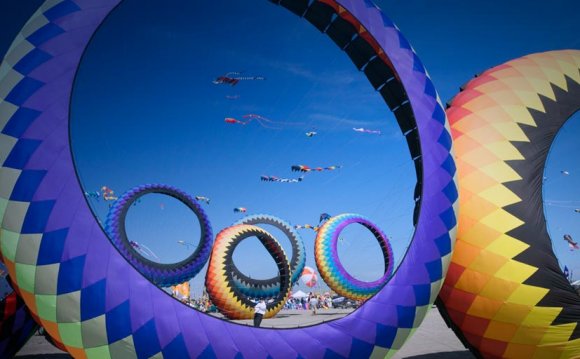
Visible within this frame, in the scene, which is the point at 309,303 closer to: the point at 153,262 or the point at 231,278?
the point at 153,262

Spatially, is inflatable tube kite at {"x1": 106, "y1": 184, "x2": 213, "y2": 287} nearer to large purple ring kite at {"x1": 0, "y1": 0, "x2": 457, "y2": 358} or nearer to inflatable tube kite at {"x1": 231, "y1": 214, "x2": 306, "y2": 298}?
inflatable tube kite at {"x1": 231, "y1": 214, "x2": 306, "y2": 298}

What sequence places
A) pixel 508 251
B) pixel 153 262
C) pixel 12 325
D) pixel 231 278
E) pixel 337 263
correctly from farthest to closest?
1. pixel 337 263
2. pixel 153 262
3. pixel 231 278
4. pixel 12 325
5. pixel 508 251

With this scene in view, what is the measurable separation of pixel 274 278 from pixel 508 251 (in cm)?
1982

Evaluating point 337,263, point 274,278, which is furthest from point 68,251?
point 274,278

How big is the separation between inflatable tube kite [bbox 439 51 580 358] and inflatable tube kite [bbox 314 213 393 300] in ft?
53.6

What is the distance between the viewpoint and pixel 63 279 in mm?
4395

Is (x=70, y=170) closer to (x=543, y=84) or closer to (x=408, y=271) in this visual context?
(x=408, y=271)

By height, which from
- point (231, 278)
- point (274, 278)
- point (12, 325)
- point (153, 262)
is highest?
point (12, 325)

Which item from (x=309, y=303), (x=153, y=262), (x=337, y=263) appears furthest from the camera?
(x=309, y=303)

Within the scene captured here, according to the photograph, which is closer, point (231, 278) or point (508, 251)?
point (508, 251)

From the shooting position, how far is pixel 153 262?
76.7ft

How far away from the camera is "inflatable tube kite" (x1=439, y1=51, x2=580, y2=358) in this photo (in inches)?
296

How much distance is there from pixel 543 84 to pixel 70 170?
9832 millimetres

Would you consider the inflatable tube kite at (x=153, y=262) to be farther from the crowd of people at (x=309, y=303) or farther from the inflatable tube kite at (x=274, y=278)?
the crowd of people at (x=309, y=303)
